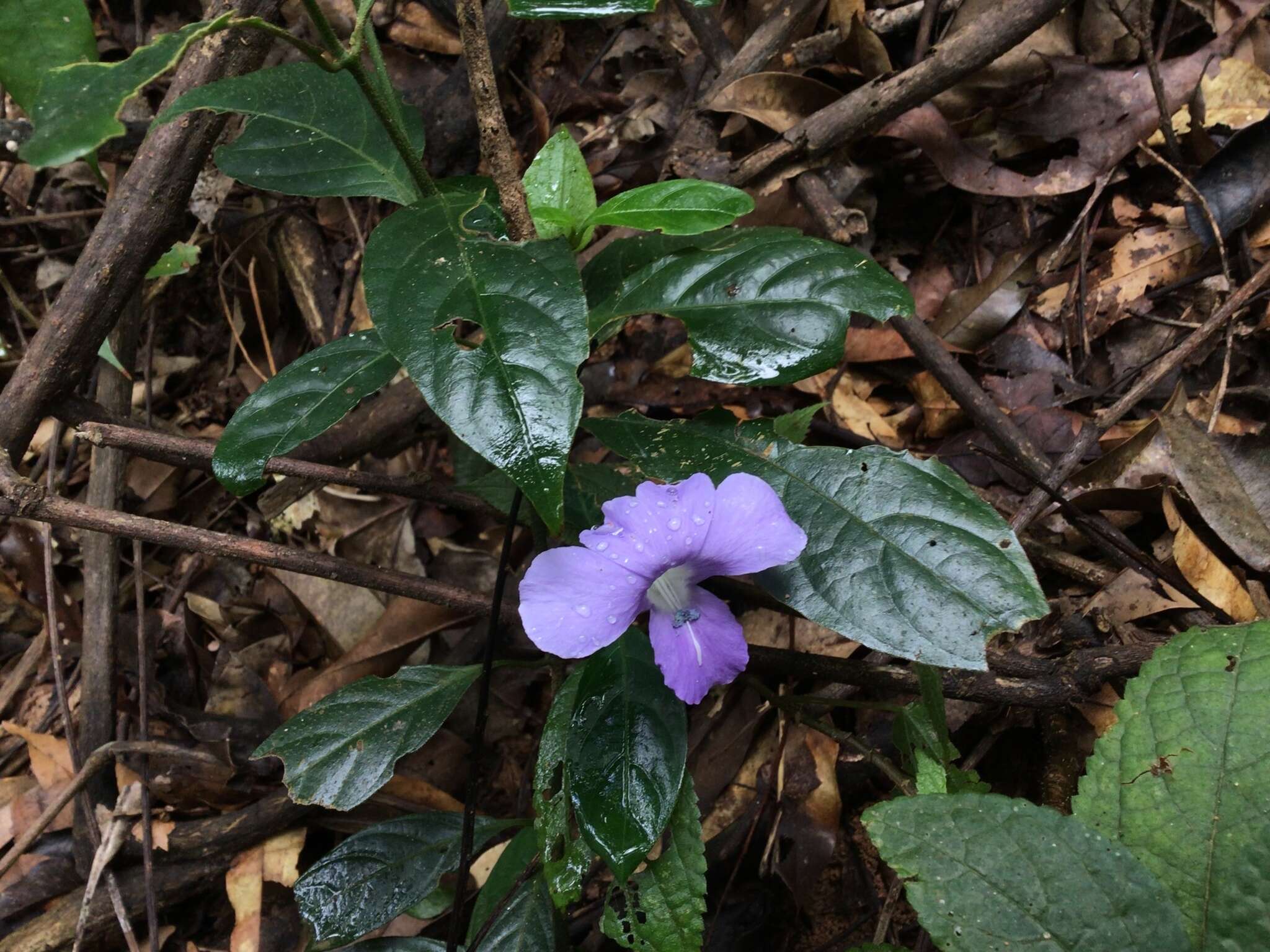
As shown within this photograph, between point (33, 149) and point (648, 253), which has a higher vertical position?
point (33, 149)

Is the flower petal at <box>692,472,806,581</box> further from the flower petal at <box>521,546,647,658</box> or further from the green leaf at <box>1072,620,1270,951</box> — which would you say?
the green leaf at <box>1072,620,1270,951</box>

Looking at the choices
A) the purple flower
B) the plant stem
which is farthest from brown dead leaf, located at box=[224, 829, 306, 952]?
the purple flower

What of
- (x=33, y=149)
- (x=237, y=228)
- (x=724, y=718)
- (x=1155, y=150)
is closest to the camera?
(x=33, y=149)

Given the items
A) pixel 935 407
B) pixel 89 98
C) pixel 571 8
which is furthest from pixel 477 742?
pixel 935 407

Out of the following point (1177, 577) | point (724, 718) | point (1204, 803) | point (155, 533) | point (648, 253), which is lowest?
point (724, 718)

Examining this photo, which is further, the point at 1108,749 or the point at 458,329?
the point at 458,329

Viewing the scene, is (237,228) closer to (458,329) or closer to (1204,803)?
(458,329)

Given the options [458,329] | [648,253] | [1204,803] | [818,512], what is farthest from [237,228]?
[1204,803]
